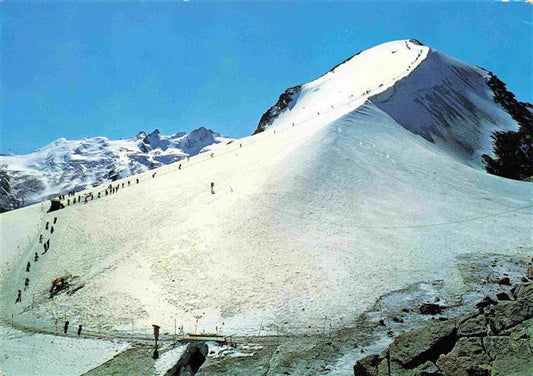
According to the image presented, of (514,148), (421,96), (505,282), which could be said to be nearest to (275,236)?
(505,282)

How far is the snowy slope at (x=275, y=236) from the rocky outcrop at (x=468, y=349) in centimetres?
921

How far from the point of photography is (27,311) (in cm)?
3325

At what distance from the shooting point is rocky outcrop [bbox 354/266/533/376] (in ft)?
46.6

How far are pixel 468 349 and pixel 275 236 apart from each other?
2278 cm

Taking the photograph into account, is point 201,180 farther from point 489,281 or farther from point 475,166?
point 475,166

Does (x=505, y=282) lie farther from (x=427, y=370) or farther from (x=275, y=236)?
(x=275, y=236)

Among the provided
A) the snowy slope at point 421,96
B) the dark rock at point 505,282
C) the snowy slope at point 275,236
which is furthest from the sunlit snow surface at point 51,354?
the snowy slope at point 421,96

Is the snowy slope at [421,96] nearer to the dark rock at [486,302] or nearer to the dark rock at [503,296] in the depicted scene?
the dark rock at [503,296]

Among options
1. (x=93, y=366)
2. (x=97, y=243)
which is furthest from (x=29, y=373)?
(x=97, y=243)

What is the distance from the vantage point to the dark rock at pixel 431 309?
25.5 m

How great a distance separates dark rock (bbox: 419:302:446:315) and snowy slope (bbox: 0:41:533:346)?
3498 mm

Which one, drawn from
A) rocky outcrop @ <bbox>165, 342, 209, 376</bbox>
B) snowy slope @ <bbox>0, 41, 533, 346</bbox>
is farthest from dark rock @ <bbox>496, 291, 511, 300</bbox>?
rocky outcrop @ <bbox>165, 342, 209, 376</bbox>

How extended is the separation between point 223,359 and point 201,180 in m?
34.0

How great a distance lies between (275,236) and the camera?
3719 cm
